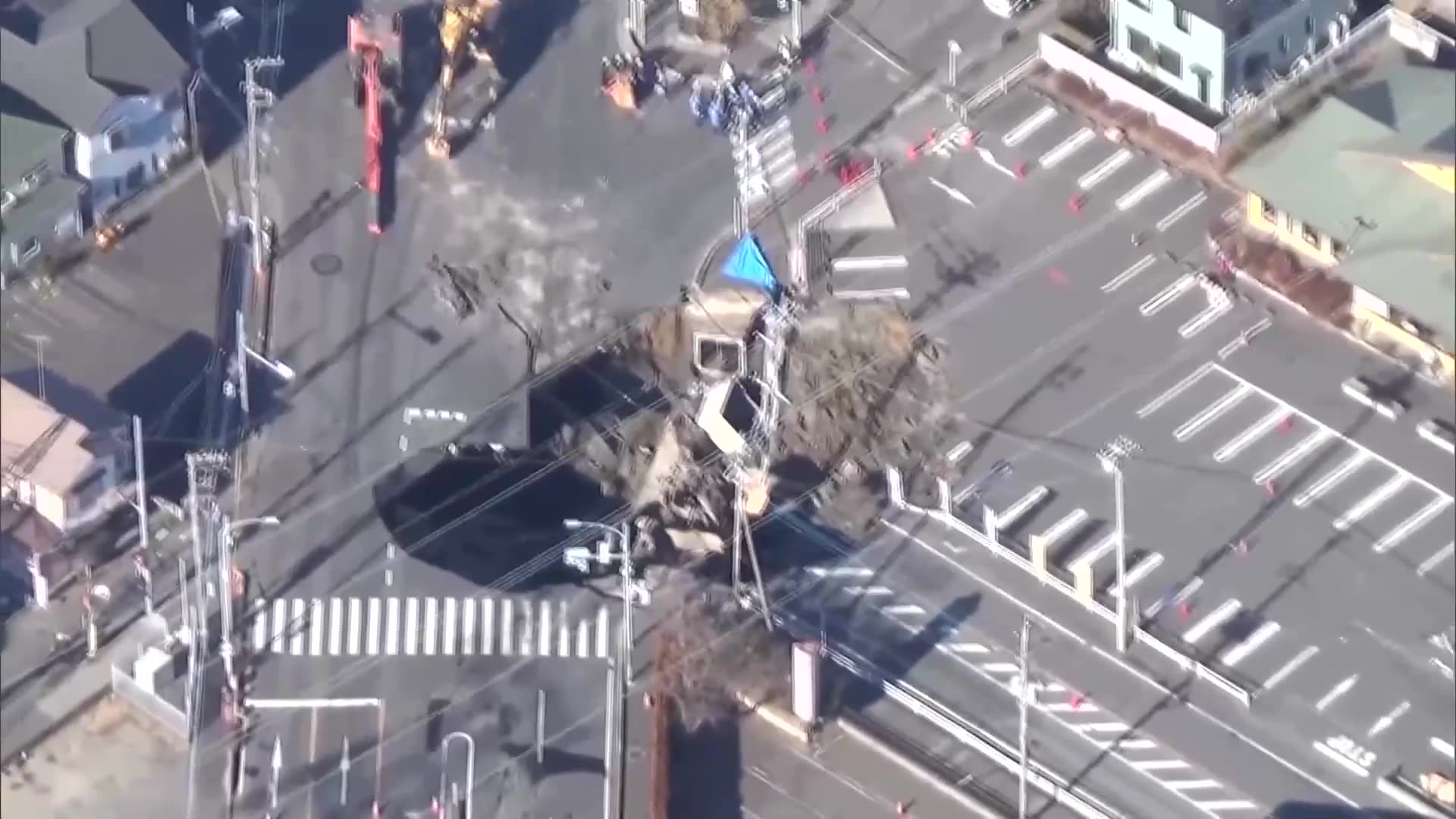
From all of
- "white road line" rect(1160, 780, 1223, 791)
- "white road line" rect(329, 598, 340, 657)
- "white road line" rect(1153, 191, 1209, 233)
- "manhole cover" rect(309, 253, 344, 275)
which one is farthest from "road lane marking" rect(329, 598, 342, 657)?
"white road line" rect(1153, 191, 1209, 233)

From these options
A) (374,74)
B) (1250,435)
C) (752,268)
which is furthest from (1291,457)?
(374,74)

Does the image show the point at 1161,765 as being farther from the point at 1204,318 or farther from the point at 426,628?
the point at 426,628

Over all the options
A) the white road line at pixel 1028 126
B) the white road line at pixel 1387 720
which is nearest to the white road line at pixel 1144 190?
the white road line at pixel 1028 126

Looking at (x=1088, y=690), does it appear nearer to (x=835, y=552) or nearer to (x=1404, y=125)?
(x=835, y=552)

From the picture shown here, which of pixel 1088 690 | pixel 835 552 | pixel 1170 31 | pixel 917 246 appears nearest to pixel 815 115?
pixel 917 246

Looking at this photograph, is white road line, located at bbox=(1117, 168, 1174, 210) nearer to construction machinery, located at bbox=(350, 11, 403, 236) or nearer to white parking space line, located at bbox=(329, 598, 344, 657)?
construction machinery, located at bbox=(350, 11, 403, 236)

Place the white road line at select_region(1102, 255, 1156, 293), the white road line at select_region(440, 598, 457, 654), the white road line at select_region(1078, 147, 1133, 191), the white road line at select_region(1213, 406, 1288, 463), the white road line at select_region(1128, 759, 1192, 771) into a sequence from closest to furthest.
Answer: the white road line at select_region(1128, 759, 1192, 771) → the white road line at select_region(440, 598, 457, 654) → the white road line at select_region(1213, 406, 1288, 463) → the white road line at select_region(1102, 255, 1156, 293) → the white road line at select_region(1078, 147, 1133, 191)
